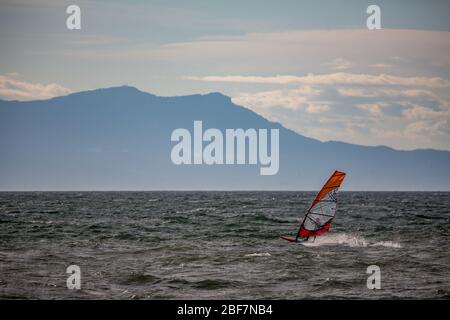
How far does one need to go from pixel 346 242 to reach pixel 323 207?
195 inches

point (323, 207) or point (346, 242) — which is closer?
point (323, 207)

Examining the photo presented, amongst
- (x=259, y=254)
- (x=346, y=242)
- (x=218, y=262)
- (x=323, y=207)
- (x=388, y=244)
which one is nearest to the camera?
(x=218, y=262)

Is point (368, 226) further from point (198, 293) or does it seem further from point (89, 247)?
point (198, 293)

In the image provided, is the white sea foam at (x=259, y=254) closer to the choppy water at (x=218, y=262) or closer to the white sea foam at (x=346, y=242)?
the choppy water at (x=218, y=262)

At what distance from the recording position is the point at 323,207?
120ft

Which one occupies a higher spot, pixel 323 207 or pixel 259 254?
pixel 323 207

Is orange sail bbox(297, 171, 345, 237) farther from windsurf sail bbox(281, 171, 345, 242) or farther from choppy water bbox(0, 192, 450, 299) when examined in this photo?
choppy water bbox(0, 192, 450, 299)

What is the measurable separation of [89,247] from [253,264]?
11.0 m

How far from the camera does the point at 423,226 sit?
5497 cm

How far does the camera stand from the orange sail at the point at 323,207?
119 feet

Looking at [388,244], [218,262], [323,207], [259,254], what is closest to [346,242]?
[388,244]

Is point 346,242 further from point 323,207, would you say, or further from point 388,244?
point 323,207
